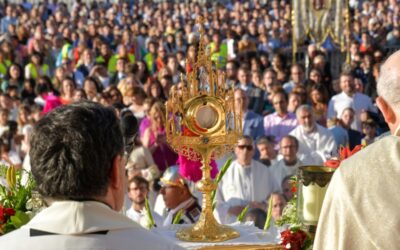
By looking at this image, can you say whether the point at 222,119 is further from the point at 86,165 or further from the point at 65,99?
the point at 65,99

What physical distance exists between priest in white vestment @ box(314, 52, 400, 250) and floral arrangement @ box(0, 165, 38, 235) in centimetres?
155

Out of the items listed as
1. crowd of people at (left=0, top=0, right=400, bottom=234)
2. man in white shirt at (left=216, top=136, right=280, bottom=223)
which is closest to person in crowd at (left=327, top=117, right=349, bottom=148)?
crowd of people at (left=0, top=0, right=400, bottom=234)

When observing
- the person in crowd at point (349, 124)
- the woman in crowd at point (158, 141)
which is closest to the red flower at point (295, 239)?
the woman in crowd at point (158, 141)

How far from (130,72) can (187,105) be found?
761 cm

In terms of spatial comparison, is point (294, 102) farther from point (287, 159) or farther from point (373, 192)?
point (373, 192)

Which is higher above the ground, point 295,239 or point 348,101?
point 348,101

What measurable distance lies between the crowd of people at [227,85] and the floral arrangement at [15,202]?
837 mm

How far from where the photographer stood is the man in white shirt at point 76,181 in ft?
6.28

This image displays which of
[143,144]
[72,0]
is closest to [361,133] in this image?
[143,144]

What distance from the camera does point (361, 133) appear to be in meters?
8.23

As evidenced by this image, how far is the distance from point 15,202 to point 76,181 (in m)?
1.84

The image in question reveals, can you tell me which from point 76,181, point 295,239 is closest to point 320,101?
point 295,239

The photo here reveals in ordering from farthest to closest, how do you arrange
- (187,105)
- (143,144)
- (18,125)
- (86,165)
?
1. (18,125)
2. (143,144)
3. (187,105)
4. (86,165)

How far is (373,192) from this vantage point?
7.72 feet
